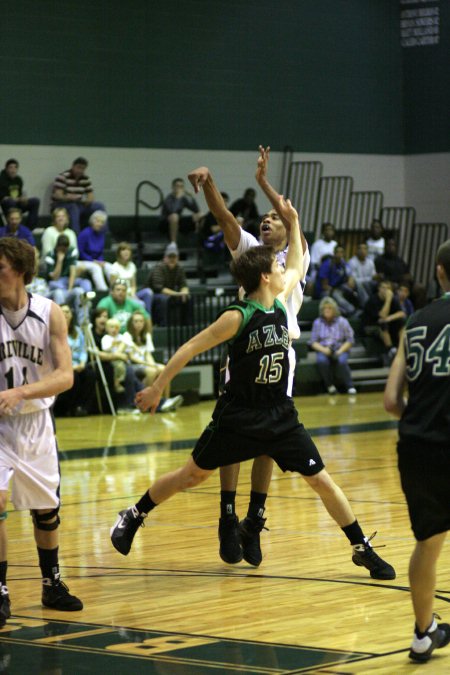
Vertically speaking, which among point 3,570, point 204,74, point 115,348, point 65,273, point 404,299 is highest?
point 204,74

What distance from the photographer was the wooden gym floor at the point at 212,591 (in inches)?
180

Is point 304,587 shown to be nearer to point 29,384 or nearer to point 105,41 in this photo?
point 29,384

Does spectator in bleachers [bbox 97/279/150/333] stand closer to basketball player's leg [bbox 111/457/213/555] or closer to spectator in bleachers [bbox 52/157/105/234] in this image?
spectator in bleachers [bbox 52/157/105/234]

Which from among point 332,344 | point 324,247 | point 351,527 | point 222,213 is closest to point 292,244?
point 222,213

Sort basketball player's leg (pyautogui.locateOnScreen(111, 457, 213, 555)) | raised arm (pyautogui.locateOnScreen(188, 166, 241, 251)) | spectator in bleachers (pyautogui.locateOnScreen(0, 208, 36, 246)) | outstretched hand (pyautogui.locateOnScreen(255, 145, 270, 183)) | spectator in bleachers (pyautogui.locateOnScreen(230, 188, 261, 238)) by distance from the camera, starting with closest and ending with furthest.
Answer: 1. basketball player's leg (pyautogui.locateOnScreen(111, 457, 213, 555))
2. raised arm (pyautogui.locateOnScreen(188, 166, 241, 251))
3. outstretched hand (pyautogui.locateOnScreen(255, 145, 270, 183))
4. spectator in bleachers (pyautogui.locateOnScreen(0, 208, 36, 246))
5. spectator in bleachers (pyautogui.locateOnScreen(230, 188, 261, 238))

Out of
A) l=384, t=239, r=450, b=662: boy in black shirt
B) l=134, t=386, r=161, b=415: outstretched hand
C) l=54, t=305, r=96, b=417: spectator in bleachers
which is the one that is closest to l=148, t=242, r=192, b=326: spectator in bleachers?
l=54, t=305, r=96, b=417: spectator in bleachers

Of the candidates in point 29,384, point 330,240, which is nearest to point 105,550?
point 29,384

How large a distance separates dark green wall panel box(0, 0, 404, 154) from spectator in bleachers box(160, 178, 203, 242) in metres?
1.43

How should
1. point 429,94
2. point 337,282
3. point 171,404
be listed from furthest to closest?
point 429,94 → point 337,282 → point 171,404

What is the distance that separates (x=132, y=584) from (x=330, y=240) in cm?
1524

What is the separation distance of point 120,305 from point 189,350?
10.5m

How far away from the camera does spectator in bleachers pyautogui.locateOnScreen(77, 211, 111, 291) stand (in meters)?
17.1

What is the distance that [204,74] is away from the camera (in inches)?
854

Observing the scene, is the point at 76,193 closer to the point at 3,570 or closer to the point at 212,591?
the point at 212,591
